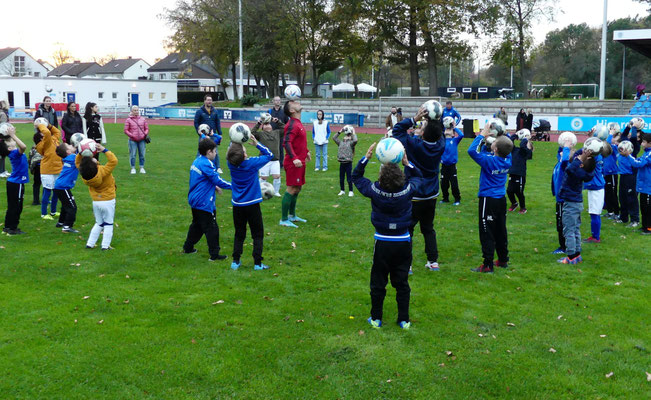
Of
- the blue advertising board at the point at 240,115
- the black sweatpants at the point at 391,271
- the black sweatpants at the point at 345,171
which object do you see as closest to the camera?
the black sweatpants at the point at 391,271

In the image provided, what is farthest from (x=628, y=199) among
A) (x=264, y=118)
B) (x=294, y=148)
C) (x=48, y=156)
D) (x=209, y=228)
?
(x=48, y=156)

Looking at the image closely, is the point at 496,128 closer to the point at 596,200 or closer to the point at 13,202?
the point at 596,200

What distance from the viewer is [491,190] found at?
26.2ft

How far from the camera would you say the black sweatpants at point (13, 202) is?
9.75 m

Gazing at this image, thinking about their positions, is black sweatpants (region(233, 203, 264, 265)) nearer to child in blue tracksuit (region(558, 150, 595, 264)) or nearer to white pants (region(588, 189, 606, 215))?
child in blue tracksuit (region(558, 150, 595, 264))

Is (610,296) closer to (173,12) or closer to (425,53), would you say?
(425,53)

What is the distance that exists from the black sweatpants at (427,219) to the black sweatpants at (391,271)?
1.66m

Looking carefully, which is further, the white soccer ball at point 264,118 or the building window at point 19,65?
the building window at point 19,65

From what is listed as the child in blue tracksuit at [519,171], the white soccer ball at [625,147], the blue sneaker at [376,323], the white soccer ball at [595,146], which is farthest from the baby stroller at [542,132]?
the blue sneaker at [376,323]

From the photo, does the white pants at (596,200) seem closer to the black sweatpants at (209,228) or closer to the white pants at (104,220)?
the black sweatpants at (209,228)

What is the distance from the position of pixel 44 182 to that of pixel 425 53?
3755 cm

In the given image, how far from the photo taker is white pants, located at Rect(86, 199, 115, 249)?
29.2 ft

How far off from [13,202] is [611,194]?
1114cm

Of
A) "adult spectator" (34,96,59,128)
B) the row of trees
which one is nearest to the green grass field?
"adult spectator" (34,96,59,128)
